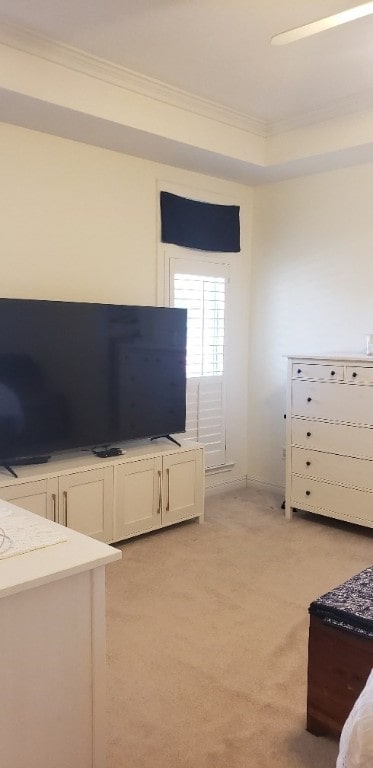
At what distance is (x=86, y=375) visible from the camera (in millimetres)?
3664

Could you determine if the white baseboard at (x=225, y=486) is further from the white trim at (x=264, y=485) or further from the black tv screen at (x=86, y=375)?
the black tv screen at (x=86, y=375)

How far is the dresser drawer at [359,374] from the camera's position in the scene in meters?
3.87

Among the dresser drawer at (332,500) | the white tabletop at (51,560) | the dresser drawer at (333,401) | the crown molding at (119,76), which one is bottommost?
the dresser drawer at (332,500)

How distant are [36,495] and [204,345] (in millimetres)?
1932

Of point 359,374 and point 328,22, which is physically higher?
point 328,22

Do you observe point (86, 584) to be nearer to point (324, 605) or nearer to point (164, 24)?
point (324, 605)

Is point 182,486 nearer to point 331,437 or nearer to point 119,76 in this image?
point 331,437

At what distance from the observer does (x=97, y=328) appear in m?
3.70

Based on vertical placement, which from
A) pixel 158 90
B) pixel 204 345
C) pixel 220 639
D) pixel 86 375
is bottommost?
pixel 220 639

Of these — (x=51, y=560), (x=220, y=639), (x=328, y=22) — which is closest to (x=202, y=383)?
(x=220, y=639)

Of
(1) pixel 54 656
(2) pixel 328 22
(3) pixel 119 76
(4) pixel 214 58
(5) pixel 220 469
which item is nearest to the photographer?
(1) pixel 54 656

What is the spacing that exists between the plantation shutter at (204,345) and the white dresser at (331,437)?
747 mm

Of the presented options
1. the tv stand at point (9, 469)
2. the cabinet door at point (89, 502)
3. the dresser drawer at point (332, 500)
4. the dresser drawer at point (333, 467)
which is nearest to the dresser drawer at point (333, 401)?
the dresser drawer at point (333, 467)

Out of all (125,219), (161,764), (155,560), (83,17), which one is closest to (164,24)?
(83,17)
